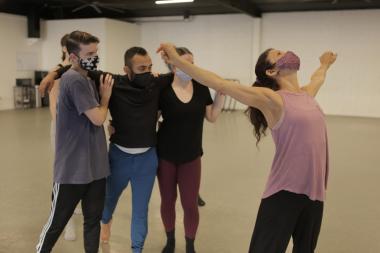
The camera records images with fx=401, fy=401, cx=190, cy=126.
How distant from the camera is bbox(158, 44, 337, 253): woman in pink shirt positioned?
167 cm

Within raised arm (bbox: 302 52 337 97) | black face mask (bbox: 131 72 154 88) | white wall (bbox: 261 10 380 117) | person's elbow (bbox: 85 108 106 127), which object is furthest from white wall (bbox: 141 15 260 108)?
person's elbow (bbox: 85 108 106 127)

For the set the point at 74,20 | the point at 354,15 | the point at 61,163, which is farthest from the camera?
the point at 74,20

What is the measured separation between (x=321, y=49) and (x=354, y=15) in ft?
3.89

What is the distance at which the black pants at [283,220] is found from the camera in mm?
1721

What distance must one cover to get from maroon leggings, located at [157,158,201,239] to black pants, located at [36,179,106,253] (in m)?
0.41

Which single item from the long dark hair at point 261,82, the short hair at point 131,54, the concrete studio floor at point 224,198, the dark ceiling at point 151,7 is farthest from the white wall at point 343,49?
the long dark hair at point 261,82

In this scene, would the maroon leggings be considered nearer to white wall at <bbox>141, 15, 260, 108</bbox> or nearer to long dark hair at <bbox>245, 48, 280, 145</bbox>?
long dark hair at <bbox>245, 48, 280, 145</bbox>

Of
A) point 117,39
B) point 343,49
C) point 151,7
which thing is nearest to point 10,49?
point 117,39

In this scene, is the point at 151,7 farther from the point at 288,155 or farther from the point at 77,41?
the point at 288,155

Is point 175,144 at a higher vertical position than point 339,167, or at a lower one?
higher

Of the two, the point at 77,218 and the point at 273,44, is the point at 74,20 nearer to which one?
the point at 273,44

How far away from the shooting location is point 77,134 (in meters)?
2.11

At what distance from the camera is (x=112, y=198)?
248cm

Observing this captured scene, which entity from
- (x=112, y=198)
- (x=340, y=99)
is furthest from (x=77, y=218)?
(x=340, y=99)
